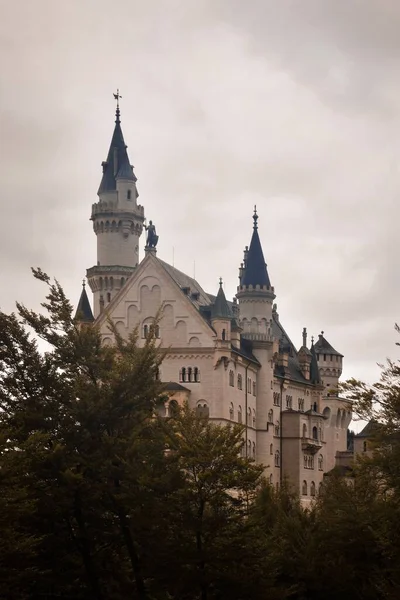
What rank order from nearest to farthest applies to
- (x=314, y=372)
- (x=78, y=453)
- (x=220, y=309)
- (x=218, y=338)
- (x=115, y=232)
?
(x=78, y=453) < (x=218, y=338) < (x=220, y=309) < (x=115, y=232) < (x=314, y=372)

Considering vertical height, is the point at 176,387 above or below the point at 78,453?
above

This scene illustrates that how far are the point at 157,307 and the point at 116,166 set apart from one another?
2120cm

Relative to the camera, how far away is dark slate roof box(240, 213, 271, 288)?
133750 millimetres

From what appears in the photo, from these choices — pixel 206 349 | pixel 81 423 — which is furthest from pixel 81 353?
pixel 206 349

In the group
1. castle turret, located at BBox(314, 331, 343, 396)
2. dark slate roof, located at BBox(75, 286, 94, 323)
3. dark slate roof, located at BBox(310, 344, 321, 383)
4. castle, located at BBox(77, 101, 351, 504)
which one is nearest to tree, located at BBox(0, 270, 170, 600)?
castle, located at BBox(77, 101, 351, 504)

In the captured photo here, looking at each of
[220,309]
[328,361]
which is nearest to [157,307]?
[220,309]

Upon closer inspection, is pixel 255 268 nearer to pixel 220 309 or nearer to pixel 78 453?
pixel 220 309

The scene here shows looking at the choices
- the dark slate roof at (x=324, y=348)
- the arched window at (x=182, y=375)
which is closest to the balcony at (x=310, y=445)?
the arched window at (x=182, y=375)

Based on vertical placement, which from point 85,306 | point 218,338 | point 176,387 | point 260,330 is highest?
point 260,330

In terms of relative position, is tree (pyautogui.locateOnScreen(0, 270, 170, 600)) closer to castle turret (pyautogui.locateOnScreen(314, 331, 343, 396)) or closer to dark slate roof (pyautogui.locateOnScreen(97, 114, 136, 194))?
dark slate roof (pyautogui.locateOnScreen(97, 114, 136, 194))

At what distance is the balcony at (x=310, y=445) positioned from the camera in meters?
140

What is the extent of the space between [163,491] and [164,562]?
2.74 metres

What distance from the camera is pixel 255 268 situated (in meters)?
135

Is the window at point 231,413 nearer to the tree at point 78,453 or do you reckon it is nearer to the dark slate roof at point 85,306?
the dark slate roof at point 85,306
